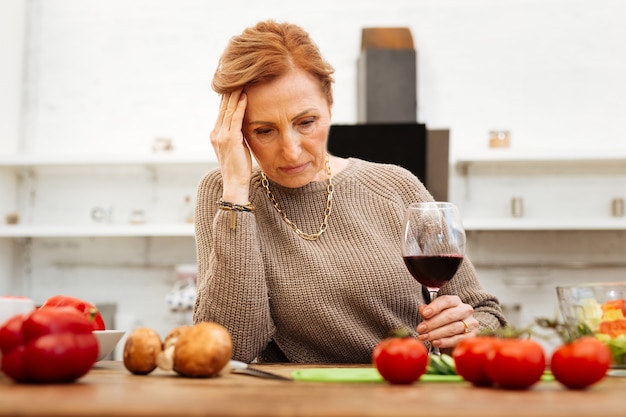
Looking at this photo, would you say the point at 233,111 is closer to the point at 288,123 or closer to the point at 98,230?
the point at 288,123

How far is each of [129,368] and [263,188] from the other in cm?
81

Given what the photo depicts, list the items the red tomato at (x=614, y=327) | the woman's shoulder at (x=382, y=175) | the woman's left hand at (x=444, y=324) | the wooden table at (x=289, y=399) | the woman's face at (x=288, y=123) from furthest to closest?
the woman's shoulder at (x=382, y=175) < the woman's face at (x=288, y=123) < the woman's left hand at (x=444, y=324) < the red tomato at (x=614, y=327) < the wooden table at (x=289, y=399)

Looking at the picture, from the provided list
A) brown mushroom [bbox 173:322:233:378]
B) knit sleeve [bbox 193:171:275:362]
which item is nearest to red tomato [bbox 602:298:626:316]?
brown mushroom [bbox 173:322:233:378]

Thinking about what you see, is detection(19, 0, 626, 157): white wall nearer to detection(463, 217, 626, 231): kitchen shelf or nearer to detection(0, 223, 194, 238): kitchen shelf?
detection(463, 217, 626, 231): kitchen shelf

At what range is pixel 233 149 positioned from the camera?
160 cm

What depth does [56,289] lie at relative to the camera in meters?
4.53

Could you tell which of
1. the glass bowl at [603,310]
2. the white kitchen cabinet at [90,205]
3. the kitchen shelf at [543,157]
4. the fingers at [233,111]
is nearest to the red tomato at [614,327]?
the glass bowl at [603,310]

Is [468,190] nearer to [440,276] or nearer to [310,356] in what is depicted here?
[310,356]

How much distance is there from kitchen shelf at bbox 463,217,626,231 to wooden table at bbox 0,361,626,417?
3054 millimetres

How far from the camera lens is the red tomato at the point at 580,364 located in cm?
83

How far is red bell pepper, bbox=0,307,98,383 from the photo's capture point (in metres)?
0.84

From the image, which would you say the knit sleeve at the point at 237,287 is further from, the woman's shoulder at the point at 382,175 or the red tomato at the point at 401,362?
the red tomato at the point at 401,362

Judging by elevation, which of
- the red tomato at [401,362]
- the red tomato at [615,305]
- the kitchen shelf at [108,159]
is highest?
the kitchen shelf at [108,159]

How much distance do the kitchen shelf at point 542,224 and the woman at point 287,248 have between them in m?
2.33
